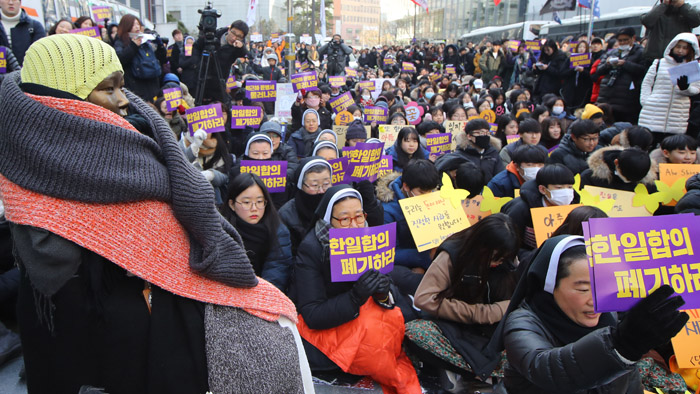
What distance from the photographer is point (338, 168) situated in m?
5.21

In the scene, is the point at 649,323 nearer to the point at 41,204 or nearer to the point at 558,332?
the point at 558,332

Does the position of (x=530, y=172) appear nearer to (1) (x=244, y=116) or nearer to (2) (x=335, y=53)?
(1) (x=244, y=116)

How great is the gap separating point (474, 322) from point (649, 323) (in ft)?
5.72

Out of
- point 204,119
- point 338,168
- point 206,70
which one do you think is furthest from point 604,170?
point 206,70

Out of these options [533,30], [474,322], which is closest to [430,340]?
[474,322]

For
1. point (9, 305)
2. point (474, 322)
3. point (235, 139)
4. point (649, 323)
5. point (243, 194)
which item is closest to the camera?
point (649, 323)

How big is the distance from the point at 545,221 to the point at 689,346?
1.18m

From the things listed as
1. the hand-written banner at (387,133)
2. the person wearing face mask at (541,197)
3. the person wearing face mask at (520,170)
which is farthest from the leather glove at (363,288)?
the hand-written banner at (387,133)

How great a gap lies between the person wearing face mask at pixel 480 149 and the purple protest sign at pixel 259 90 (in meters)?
3.92

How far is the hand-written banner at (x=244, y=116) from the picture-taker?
7.17m

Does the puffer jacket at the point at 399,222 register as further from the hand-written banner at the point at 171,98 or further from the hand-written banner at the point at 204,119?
the hand-written banner at the point at 171,98

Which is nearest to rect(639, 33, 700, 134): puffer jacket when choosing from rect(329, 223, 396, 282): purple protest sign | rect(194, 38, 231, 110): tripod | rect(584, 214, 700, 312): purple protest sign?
rect(329, 223, 396, 282): purple protest sign

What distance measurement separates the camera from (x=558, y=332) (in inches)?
78.4

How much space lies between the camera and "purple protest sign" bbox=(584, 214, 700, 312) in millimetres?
1611
